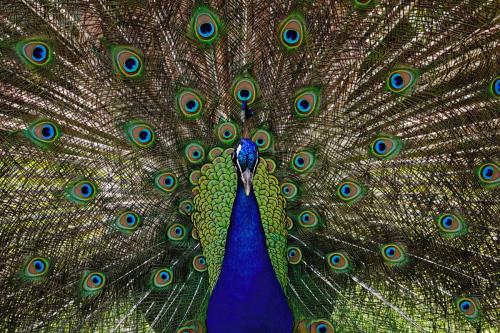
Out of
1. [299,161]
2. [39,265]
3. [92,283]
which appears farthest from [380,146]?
[39,265]

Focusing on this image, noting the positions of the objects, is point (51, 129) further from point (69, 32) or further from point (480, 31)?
point (480, 31)

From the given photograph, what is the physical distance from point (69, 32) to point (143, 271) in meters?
1.04

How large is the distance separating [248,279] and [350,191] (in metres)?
0.61

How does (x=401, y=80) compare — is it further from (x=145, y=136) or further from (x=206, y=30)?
(x=145, y=136)

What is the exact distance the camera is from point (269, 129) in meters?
2.34

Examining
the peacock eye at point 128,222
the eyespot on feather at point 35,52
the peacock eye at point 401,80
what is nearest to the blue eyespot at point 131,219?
the peacock eye at point 128,222

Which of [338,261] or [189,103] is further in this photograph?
[338,261]

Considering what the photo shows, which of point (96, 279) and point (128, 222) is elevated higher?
point (128, 222)

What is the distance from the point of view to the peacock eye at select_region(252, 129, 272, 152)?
2.35 metres

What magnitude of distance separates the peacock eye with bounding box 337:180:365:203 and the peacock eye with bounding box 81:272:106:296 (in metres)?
1.05

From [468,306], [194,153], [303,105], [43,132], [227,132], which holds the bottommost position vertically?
[468,306]

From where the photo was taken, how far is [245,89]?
225 cm

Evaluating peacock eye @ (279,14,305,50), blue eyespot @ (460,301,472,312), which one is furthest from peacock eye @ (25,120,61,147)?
blue eyespot @ (460,301,472,312)

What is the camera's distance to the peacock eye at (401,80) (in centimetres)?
218
